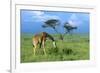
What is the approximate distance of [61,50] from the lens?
206 cm

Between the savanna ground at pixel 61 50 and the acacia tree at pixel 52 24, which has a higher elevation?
the acacia tree at pixel 52 24

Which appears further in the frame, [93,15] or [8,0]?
[93,15]

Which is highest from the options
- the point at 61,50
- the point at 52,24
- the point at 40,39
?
the point at 52,24

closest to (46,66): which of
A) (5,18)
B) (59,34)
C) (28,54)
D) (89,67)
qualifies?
(28,54)

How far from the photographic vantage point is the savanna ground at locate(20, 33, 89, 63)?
76.3 inches

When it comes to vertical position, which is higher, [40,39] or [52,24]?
[52,24]

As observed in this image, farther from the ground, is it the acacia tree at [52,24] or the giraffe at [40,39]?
the acacia tree at [52,24]

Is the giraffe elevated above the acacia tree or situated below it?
below

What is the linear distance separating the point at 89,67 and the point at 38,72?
600mm

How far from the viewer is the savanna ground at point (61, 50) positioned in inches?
76.3

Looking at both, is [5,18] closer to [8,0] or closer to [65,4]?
[8,0]

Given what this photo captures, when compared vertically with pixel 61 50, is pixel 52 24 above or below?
above

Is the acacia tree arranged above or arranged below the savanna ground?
above

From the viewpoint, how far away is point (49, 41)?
2020mm
